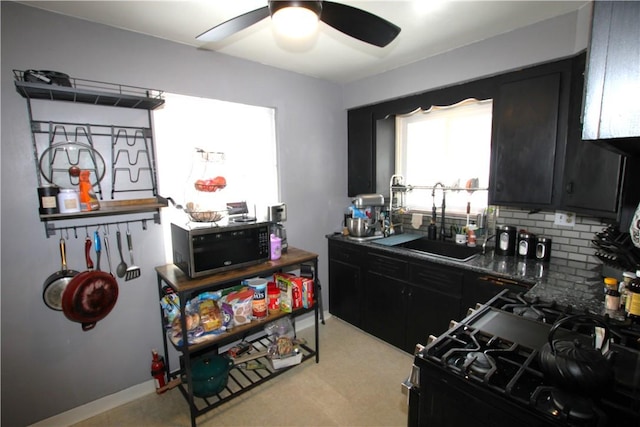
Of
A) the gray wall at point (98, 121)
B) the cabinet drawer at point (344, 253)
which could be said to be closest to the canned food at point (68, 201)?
the gray wall at point (98, 121)

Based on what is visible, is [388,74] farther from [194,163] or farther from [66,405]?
[66,405]

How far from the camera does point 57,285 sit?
1713 millimetres

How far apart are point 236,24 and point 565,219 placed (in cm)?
241

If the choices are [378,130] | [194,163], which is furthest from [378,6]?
[194,163]

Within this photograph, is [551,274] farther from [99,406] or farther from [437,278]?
[99,406]

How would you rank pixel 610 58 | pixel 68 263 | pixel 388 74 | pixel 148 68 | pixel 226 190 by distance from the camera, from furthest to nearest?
pixel 388 74, pixel 226 190, pixel 148 68, pixel 68 263, pixel 610 58

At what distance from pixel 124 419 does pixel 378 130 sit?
3.02 meters

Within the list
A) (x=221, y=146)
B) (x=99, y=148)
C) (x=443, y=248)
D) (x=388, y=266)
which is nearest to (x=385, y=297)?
(x=388, y=266)

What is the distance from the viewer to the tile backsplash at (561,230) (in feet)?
6.53

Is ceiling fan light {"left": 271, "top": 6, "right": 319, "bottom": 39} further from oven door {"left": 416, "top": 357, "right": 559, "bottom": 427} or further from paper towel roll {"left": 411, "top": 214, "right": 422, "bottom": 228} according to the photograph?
paper towel roll {"left": 411, "top": 214, "right": 422, "bottom": 228}

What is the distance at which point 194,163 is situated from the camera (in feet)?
7.36

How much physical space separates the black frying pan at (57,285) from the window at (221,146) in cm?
56

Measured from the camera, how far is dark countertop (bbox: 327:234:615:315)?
148 centimetres

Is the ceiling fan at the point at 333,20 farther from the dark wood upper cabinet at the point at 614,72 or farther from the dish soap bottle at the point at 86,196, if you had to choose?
the dish soap bottle at the point at 86,196
